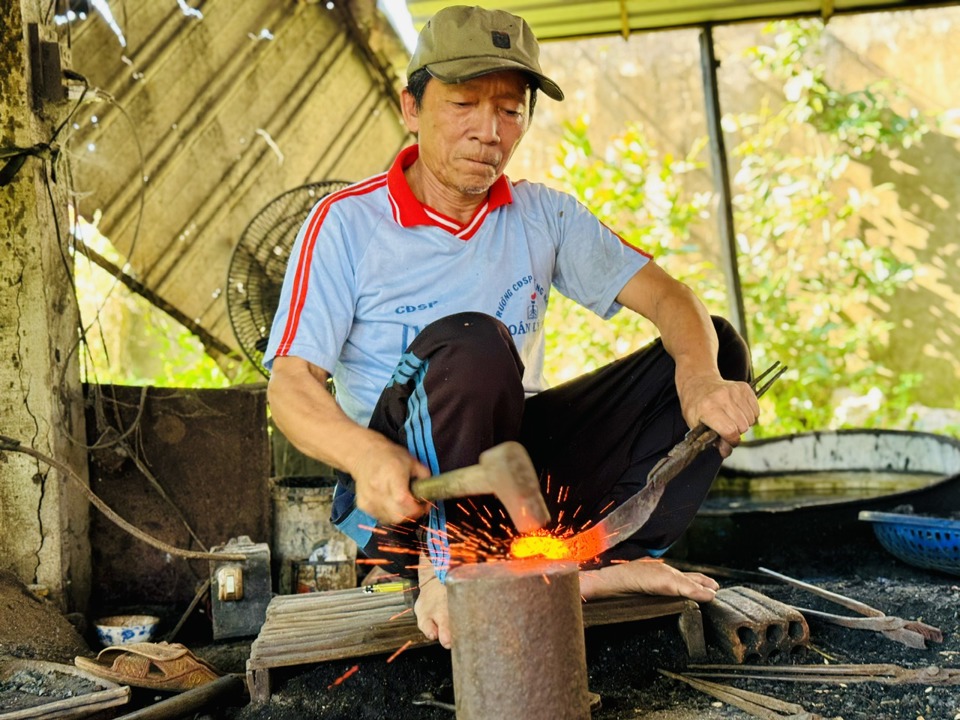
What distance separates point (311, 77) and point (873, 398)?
456 centimetres

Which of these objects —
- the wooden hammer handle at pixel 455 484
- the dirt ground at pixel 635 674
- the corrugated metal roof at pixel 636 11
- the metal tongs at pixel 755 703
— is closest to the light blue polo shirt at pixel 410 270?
the dirt ground at pixel 635 674

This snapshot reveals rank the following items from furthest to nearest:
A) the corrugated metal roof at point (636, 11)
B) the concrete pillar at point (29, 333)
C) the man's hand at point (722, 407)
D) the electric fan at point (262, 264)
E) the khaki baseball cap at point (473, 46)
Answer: the corrugated metal roof at point (636, 11), the electric fan at point (262, 264), the concrete pillar at point (29, 333), the khaki baseball cap at point (473, 46), the man's hand at point (722, 407)

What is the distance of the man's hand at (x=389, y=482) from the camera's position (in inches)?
74.2

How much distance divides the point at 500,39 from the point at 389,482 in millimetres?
1442

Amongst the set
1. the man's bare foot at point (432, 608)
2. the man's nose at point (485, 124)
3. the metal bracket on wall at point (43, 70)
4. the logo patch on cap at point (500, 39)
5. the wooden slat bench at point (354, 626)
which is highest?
the metal bracket on wall at point (43, 70)

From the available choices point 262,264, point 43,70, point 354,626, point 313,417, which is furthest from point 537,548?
point 262,264

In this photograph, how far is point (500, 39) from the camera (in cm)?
272

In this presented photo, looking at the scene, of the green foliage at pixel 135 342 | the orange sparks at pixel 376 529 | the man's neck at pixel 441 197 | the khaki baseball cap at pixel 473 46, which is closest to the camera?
the orange sparks at pixel 376 529

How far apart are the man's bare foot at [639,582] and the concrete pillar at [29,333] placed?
1903 mm

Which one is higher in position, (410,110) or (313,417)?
(410,110)

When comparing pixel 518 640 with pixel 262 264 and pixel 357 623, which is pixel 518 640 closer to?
pixel 357 623

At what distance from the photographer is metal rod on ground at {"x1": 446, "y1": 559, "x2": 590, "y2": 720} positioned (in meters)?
1.80

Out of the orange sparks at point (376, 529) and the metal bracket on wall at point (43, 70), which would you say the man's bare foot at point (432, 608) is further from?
the metal bracket on wall at point (43, 70)

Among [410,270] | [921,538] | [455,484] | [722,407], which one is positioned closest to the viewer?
[455,484]
